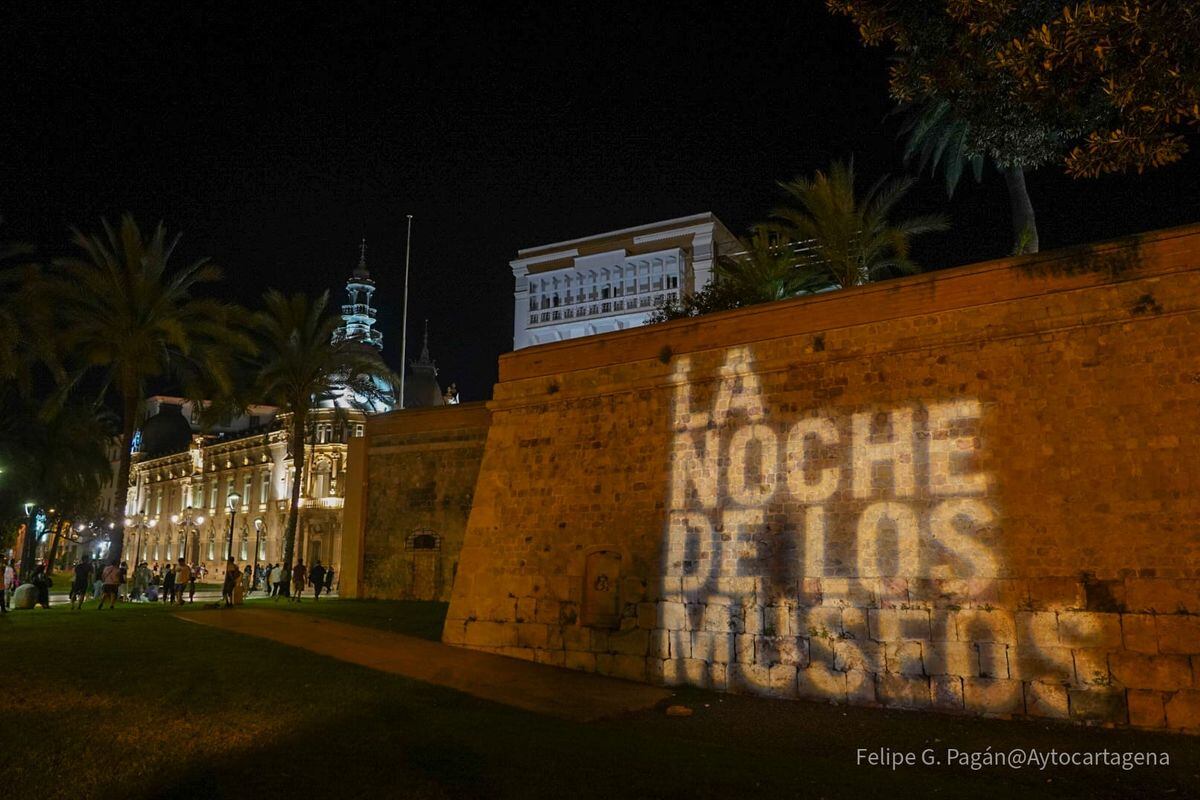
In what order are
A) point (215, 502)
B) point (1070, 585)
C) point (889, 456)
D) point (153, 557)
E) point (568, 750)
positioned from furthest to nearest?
point (153, 557) < point (215, 502) < point (889, 456) < point (1070, 585) < point (568, 750)

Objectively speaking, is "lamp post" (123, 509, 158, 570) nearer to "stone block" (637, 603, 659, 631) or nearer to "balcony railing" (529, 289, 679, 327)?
"balcony railing" (529, 289, 679, 327)

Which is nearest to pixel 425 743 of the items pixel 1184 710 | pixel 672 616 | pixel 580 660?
pixel 672 616

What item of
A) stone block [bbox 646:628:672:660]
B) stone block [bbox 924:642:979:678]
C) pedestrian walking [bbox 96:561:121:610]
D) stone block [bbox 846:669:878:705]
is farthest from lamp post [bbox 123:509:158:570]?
stone block [bbox 924:642:979:678]

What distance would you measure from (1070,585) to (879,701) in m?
2.68

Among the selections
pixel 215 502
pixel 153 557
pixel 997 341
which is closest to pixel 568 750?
pixel 997 341

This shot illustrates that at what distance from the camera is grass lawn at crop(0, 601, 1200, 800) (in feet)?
23.3

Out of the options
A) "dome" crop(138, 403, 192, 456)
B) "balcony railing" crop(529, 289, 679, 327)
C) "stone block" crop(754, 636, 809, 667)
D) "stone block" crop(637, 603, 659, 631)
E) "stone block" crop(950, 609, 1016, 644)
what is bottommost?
"stone block" crop(754, 636, 809, 667)

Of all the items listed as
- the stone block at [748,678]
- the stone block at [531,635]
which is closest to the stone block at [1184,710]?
the stone block at [748,678]

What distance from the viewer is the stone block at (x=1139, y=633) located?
936cm

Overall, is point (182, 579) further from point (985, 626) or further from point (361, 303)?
point (361, 303)

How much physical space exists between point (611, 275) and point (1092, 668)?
52.3 metres

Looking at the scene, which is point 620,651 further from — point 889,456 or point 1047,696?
point 1047,696

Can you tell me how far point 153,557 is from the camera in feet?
244

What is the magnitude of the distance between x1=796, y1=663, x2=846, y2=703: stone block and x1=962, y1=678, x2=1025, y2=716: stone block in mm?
1545
